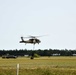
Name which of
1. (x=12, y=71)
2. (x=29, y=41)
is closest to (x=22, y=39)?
(x=29, y=41)

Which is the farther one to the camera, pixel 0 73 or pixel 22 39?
pixel 22 39

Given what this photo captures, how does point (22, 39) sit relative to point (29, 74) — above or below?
above

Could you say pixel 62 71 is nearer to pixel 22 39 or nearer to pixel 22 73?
pixel 22 73

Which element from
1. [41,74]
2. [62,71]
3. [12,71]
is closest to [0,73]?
[12,71]

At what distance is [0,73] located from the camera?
37219 mm

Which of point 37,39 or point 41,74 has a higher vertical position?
point 37,39

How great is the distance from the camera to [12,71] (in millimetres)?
38406

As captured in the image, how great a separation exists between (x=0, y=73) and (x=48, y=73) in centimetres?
507

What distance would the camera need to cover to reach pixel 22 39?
129m

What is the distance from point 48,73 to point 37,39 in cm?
8591

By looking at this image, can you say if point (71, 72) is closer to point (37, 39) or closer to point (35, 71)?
point (35, 71)

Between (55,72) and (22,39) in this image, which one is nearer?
(55,72)

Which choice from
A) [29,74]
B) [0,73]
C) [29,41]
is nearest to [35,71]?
[29,74]

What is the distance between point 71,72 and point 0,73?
7.55 metres
